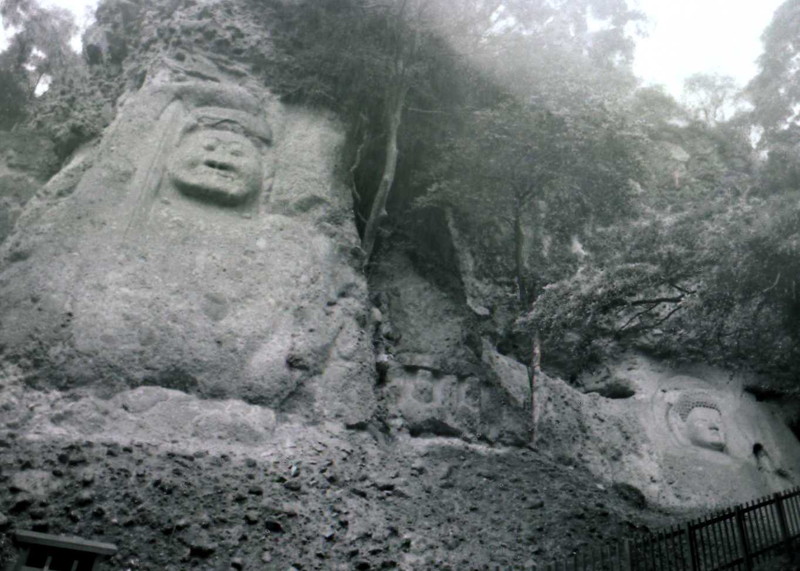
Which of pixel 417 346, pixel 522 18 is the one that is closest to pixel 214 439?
pixel 417 346

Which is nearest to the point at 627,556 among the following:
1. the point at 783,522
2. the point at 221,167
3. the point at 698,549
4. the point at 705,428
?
the point at 698,549

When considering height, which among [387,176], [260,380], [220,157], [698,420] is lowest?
[260,380]

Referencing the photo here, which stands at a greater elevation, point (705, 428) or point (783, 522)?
point (705, 428)

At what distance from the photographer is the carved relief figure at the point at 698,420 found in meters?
12.4

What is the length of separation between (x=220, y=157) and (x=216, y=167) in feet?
0.59

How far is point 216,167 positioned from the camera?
10.5 m

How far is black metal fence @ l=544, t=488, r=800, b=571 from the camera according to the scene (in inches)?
271

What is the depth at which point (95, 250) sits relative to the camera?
9.03 m

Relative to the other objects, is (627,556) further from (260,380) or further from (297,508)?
(260,380)

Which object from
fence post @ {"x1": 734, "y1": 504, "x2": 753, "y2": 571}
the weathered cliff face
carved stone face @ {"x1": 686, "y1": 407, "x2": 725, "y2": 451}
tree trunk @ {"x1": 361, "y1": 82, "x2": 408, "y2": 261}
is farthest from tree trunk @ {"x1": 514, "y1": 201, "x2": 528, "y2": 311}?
fence post @ {"x1": 734, "y1": 504, "x2": 753, "y2": 571}

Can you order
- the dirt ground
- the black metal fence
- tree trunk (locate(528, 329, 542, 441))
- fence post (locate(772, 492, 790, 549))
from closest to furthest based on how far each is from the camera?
the dirt ground → the black metal fence → fence post (locate(772, 492, 790, 549)) → tree trunk (locate(528, 329, 542, 441))

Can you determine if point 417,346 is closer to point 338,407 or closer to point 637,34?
point 338,407

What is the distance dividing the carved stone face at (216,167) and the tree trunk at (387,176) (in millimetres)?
2168

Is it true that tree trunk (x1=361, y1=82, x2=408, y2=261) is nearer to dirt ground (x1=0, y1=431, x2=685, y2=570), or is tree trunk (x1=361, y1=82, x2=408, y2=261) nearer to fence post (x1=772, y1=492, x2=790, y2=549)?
dirt ground (x1=0, y1=431, x2=685, y2=570)
